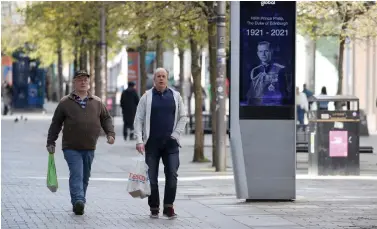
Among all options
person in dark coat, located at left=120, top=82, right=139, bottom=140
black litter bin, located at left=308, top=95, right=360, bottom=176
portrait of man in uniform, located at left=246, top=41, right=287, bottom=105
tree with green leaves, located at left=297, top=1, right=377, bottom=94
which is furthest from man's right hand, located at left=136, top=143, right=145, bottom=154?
person in dark coat, located at left=120, top=82, right=139, bottom=140

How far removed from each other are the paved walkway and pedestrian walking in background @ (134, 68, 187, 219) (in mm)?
324

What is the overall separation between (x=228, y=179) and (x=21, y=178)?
11.0ft

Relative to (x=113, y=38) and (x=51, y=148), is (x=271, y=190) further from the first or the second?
(x=113, y=38)

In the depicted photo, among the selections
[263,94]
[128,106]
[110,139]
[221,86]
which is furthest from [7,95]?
[110,139]

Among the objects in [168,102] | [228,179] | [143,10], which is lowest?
[228,179]

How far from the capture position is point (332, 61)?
52.2m

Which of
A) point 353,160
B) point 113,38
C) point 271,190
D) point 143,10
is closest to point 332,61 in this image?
point 113,38

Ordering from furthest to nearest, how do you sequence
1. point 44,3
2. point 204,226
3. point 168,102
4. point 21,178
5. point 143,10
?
point 44,3, point 143,10, point 21,178, point 168,102, point 204,226

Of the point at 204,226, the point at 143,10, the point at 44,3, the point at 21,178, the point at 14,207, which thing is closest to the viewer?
the point at 204,226

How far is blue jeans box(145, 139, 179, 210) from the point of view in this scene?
13.1 m

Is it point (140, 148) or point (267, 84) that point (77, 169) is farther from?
point (267, 84)

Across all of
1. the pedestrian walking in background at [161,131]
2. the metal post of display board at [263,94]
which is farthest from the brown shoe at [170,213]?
the metal post of display board at [263,94]

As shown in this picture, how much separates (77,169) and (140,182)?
932mm

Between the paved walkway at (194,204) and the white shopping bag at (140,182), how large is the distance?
286 millimetres
